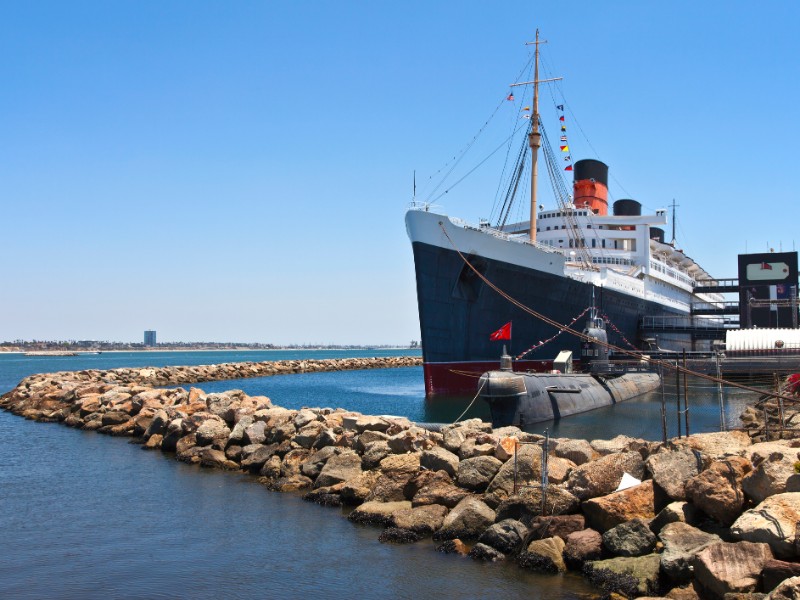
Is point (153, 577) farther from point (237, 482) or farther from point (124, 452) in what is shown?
point (124, 452)

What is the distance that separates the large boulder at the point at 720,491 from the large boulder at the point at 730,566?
52.5 inches

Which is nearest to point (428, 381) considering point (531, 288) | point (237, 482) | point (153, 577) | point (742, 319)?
point (531, 288)

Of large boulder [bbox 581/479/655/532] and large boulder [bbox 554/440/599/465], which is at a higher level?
large boulder [bbox 554/440/599/465]

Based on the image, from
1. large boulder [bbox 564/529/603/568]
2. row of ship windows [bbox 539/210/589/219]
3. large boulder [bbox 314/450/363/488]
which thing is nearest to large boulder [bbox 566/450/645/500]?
large boulder [bbox 564/529/603/568]

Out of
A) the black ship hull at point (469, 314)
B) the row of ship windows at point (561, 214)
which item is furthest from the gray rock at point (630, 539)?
the row of ship windows at point (561, 214)

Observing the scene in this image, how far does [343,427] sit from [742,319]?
45.6m

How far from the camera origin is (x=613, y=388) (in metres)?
30.8

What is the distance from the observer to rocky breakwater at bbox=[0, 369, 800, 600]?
8820mm

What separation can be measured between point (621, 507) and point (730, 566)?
2.28 m

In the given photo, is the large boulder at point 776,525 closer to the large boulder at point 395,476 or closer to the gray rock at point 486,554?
the gray rock at point 486,554

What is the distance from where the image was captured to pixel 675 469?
10961mm

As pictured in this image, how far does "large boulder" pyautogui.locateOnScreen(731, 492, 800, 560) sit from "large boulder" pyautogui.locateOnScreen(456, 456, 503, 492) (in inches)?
186

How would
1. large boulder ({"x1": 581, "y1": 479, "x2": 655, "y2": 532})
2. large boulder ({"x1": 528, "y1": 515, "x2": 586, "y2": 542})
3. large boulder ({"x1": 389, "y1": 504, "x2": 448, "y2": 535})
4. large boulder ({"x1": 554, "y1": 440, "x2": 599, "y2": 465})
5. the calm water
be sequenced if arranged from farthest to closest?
large boulder ({"x1": 554, "y1": 440, "x2": 599, "y2": 465})
large boulder ({"x1": 389, "y1": 504, "x2": 448, "y2": 535})
large boulder ({"x1": 528, "y1": 515, "x2": 586, "y2": 542})
large boulder ({"x1": 581, "y1": 479, "x2": 655, "y2": 532})
the calm water

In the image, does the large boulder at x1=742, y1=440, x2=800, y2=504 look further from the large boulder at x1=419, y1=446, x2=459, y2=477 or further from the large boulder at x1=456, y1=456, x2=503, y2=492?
the large boulder at x1=419, y1=446, x2=459, y2=477
